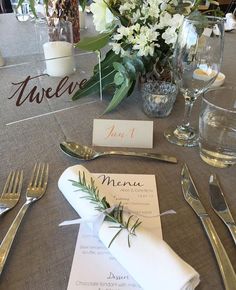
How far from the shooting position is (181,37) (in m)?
0.56

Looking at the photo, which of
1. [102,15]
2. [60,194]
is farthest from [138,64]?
[60,194]

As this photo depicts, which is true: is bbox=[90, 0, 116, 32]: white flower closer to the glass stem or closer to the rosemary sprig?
the glass stem

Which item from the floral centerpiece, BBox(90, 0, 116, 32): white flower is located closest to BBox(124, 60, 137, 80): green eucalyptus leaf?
the floral centerpiece

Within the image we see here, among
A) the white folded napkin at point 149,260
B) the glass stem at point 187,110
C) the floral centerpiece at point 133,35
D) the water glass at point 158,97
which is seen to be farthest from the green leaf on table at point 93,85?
the white folded napkin at point 149,260

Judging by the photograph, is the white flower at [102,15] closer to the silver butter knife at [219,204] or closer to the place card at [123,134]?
the place card at [123,134]

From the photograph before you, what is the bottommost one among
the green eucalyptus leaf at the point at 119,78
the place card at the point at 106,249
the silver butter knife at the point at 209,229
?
the silver butter knife at the point at 209,229

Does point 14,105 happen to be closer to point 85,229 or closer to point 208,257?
point 85,229

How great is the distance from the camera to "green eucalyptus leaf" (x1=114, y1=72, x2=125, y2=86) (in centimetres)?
69

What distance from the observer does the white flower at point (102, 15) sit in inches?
25.1

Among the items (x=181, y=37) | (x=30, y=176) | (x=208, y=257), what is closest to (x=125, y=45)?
(x=181, y=37)

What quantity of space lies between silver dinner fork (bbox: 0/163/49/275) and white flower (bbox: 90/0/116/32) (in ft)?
1.18

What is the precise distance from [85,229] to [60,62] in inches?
22.3

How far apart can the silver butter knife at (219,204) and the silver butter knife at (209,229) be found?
24 millimetres

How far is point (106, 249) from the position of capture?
15.3 inches
